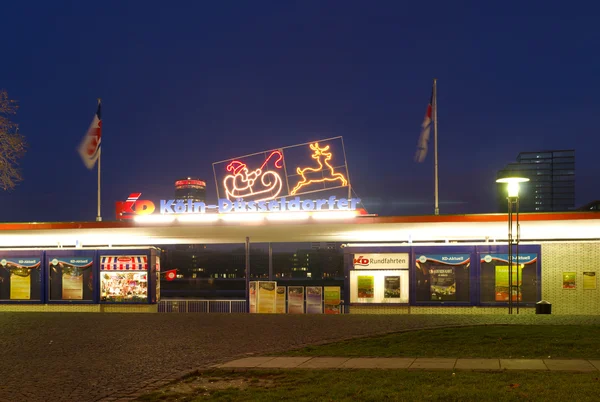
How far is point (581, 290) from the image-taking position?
26.3 meters

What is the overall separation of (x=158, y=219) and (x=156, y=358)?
13.2 meters

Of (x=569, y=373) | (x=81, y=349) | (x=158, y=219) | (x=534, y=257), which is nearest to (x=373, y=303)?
(x=534, y=257)

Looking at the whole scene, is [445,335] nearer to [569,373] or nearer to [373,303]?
[569,373]

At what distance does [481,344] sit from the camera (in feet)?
48.8

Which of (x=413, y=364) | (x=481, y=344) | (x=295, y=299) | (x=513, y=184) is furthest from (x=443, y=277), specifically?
(x=413, y=364)

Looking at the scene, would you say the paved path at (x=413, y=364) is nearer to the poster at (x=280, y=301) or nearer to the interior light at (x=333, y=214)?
the interior light at (x=333, y=214)

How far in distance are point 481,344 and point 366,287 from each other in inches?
504

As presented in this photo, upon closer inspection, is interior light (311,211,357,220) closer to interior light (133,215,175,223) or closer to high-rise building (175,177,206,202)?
interior light (133,215,175,223)

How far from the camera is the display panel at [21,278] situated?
3050cm

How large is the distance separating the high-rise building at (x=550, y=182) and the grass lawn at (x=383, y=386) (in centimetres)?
11920

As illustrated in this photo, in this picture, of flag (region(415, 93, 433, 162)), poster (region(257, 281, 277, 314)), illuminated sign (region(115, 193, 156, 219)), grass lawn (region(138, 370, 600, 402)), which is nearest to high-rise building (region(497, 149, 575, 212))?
flag (region(415, 93, 433, 162))

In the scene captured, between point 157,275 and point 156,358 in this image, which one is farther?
point 157,275

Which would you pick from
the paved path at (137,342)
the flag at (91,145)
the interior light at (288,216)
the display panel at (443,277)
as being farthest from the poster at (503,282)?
the flag at (91,145)

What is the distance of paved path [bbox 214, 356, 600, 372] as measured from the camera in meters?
11.9
